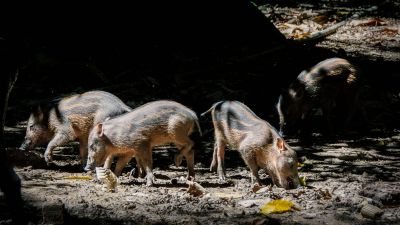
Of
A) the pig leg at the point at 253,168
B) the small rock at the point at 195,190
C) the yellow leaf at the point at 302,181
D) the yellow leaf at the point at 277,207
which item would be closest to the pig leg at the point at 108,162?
A: the pig leg at the point at 253,168

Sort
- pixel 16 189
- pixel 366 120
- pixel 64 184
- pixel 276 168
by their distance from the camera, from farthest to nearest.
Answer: pixel 366 120, pixel 276 168, pixel 64 184, pixel 16 189

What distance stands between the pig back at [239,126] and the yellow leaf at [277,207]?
146 centimetres

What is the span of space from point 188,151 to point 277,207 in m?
1.61

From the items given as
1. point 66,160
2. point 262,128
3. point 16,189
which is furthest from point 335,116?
point 16,189

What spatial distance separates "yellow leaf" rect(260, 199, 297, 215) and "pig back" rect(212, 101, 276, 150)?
1.46m

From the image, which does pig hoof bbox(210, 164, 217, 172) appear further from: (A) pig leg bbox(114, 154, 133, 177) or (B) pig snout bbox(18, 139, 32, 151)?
(B) pig snout bbox(18, 139, 32, 151)

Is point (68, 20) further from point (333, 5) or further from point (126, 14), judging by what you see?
point (333, 5)

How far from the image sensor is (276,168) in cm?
652

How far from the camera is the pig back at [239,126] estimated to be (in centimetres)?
675

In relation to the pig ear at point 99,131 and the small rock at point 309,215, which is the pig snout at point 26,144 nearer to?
the pig ear at point 99,131

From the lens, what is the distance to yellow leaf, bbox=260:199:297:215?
5145mm

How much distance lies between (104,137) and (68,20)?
4.56m

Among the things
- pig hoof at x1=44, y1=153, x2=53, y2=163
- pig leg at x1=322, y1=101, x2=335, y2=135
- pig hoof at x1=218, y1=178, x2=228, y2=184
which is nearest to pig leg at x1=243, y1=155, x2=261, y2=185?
pig hoof at x1=218, y1=178, x2=228, y2=184

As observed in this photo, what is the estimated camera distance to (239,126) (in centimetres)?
690
